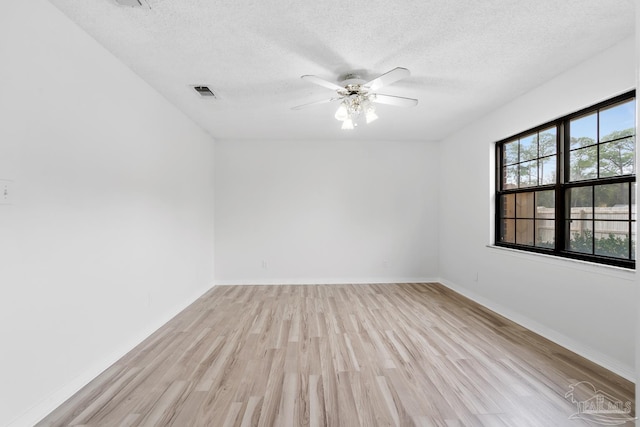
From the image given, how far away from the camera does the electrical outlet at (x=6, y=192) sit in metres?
1.45

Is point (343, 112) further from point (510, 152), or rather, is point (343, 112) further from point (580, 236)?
point (580, 236)

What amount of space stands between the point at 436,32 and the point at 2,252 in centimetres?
290

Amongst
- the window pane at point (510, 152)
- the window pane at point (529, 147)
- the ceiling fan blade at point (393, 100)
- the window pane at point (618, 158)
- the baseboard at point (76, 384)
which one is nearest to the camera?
the baseboard at point (76, 384)

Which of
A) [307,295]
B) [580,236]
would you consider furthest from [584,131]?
[307,295]

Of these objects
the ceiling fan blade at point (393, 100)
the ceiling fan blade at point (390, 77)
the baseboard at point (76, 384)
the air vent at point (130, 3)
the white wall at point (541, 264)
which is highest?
the air vent at point (130, 3)

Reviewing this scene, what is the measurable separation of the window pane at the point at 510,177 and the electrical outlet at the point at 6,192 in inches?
176

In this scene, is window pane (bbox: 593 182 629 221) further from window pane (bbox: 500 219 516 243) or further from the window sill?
window pane (bbox: 500 219 516 243)

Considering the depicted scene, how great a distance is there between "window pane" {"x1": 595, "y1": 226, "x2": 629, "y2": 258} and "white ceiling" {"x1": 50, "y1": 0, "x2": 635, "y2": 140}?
4.58 ft

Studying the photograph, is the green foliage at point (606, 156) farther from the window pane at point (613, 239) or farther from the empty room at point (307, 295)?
the window pane at point (613, 239)

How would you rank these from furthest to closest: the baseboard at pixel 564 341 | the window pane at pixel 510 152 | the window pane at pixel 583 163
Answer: the window pane at pixel 510 152, the window pane at pixel 583 163, the baseboard at pixel 564 341

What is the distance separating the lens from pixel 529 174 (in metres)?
3.25

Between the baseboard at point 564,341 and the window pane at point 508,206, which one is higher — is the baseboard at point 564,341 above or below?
below

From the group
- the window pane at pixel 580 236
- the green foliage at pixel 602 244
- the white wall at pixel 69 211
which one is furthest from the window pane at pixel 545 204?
the white wall at pixel 69 211

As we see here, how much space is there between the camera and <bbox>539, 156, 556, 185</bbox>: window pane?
2.89m
